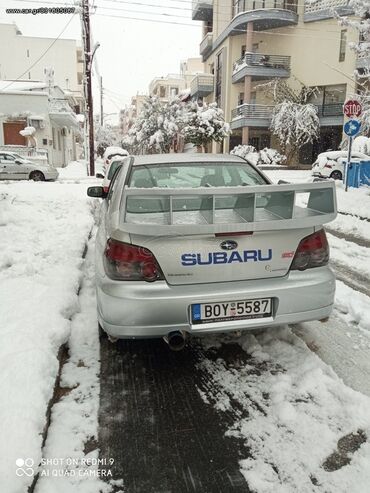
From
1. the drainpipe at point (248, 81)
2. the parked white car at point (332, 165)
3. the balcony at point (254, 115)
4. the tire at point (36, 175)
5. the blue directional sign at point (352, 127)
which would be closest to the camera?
the blue directional sign at point (352, 127)

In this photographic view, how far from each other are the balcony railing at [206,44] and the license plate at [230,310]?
4215cm

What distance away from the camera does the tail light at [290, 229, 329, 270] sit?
2.92 metres

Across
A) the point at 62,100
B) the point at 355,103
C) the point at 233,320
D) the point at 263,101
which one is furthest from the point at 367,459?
the point at 263,101

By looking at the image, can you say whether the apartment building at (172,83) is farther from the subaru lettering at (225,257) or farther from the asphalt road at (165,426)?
the subaru lettering at (225,257)

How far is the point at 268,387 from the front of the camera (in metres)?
2.79

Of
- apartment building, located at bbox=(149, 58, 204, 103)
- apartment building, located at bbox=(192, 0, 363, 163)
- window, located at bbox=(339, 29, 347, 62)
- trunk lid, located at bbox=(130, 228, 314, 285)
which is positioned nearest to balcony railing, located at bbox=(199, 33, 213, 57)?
apartment building, located at bbox=(192, 0, 363, 163)

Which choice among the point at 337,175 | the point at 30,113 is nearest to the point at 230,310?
the point at 337,175

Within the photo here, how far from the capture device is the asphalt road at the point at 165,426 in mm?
2064

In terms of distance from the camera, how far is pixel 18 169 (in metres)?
19.5

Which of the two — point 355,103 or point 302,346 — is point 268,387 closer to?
point 302,346

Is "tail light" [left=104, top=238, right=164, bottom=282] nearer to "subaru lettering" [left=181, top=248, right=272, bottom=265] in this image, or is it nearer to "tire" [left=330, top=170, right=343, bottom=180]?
"subaru lettering" [left=181, top=248, right=272, bottom=265]

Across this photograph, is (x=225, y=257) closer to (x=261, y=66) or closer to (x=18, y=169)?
(x=18, y=169)

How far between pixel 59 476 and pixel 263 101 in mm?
34348

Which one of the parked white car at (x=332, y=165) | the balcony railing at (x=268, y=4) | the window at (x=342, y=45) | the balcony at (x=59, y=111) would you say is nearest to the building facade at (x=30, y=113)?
the balcony at (x=59, y=111)
